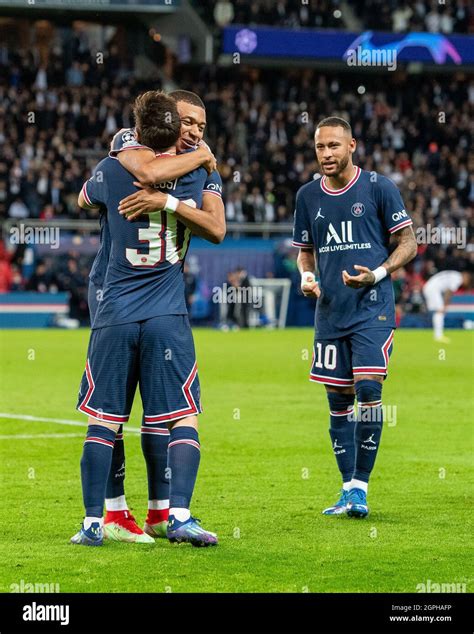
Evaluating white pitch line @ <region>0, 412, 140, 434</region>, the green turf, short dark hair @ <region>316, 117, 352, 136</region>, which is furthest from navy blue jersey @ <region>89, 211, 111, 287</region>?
white pitch line @ <region>0, 412, 140, 434</region>

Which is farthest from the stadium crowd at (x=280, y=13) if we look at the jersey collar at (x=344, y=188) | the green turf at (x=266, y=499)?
the jersey collar at (x=344, y=188)

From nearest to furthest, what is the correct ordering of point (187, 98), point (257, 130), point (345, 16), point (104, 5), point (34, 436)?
point (187, 98) → point (34, 436) → point (104, 5) → point (257, 130) → point (345, 16)

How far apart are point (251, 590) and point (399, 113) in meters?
40.5

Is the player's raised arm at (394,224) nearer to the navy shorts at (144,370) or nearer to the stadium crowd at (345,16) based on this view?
the navy shorts at (144,370)

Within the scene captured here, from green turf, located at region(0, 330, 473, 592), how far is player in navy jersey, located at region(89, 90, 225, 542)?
0.91 feet

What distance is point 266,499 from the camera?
879cm

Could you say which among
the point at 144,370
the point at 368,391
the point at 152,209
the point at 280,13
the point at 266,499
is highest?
the point at 280,13

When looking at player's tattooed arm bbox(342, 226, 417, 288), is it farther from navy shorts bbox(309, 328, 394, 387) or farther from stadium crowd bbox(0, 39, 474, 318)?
stadium crowd bbox(0, 39, 474, 318)

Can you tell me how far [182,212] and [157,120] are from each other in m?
0.51

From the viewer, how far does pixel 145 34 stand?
141 feet

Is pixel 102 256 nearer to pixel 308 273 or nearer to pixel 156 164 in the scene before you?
pixel 156 164

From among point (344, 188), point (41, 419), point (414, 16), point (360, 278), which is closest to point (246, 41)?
point (414, 16)

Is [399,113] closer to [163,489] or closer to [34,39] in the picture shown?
[34,39]

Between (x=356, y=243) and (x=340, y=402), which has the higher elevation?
(x=356, y=243)
